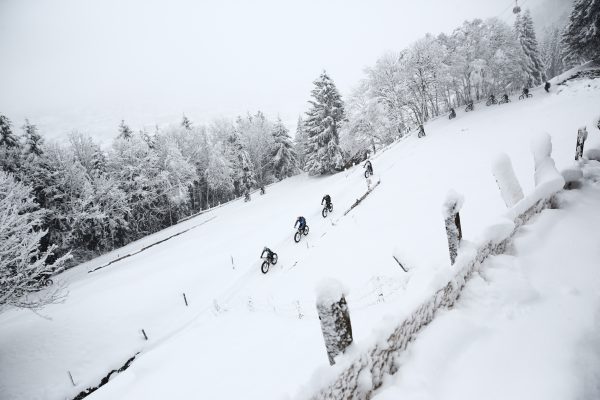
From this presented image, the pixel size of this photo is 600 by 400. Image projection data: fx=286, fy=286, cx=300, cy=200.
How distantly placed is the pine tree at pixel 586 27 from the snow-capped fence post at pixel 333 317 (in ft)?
134

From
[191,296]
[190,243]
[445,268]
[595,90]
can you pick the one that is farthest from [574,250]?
[595,90]

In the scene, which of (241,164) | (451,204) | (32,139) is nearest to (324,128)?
(241,164)

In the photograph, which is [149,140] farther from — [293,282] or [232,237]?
[293,282]

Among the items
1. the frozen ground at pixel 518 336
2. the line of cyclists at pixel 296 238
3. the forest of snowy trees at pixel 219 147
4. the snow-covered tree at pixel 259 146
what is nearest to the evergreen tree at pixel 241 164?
the forest of snowy trees at pixel 219 147

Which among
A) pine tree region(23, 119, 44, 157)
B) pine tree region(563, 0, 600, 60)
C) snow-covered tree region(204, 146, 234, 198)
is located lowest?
snow-covered tree region(204, 146, 234, 198)

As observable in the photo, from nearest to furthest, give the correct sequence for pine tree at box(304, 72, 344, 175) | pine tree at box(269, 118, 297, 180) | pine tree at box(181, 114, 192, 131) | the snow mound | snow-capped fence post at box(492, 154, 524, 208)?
snow-capped fence post at box(492, 154, 524, 208) < the snow mound < pine tree at box(304, 72, 344, 175) < pine tree at box(269, 118, 297, 180) < pine tree at box(181, 114, 192, 131)

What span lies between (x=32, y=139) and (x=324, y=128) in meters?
31.1

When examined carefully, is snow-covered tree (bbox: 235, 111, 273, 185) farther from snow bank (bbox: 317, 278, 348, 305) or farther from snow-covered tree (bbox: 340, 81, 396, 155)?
snow bank (bbox: 317, 278, 348, 305)

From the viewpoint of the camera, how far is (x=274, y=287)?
13125mm

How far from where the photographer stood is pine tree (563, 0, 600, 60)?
1089 inches

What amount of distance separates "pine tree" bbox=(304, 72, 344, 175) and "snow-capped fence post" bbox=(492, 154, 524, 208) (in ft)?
106

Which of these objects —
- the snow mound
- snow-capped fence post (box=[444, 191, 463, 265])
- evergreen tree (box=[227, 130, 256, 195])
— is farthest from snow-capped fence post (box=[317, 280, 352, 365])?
evergreen tree (box=[227, 130, 256, 195])

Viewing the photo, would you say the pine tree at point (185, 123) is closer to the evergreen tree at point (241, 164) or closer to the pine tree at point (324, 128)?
the evergreen tree at point (241, 164)

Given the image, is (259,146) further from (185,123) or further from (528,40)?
(528,40)
